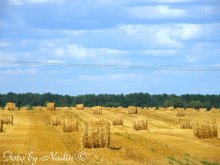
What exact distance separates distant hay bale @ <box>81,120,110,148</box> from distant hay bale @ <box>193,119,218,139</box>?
8.90m

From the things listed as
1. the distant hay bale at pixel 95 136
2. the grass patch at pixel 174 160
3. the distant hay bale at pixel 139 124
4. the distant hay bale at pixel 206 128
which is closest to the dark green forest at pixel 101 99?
the distant hay bale at pixel 139 124

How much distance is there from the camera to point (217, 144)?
31.5 m

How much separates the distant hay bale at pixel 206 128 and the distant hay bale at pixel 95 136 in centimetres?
890

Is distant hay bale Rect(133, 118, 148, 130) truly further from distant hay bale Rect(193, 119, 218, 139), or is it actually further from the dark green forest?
the dark green forest

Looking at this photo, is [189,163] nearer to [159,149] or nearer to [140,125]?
[159,149]

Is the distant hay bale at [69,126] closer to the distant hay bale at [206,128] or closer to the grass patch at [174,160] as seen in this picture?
the distant hay bale at [206,128]

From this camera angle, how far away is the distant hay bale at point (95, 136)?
2753 cm

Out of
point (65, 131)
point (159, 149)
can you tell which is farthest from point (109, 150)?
point (65, 131)

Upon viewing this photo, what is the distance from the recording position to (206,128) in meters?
34.9

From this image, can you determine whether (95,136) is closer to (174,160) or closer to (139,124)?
(174,160)

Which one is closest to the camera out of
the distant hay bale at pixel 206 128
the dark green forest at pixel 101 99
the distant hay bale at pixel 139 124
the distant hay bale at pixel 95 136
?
the distant hay bale at pixel 95 136

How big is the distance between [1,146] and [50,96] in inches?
5745

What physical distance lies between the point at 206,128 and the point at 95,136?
31.5 ft

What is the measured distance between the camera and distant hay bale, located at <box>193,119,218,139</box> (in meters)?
34.8
